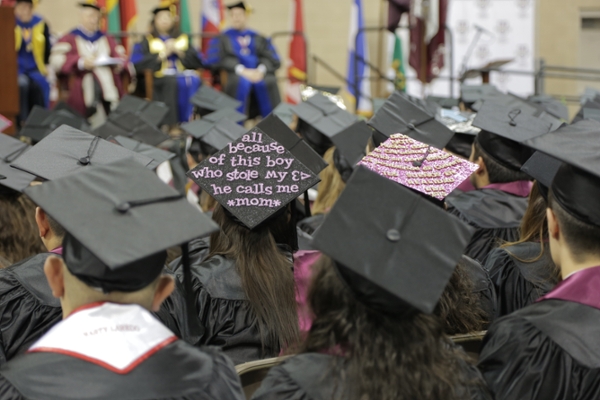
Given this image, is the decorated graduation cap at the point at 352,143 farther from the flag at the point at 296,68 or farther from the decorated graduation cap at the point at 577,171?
the flag at the point at 296,68

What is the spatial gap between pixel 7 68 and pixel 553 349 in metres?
5.89

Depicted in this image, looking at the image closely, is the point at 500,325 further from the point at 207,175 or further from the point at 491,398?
the point at 207,175

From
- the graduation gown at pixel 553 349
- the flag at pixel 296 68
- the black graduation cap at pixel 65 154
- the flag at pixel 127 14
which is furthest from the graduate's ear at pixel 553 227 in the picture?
the flag at pixel 127 14

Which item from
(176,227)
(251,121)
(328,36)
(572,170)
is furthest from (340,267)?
(328,36)

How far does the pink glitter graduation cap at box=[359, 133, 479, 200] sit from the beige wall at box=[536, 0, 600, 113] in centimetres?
1057

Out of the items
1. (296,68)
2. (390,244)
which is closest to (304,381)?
(390,244)

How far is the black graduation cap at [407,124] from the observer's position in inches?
134

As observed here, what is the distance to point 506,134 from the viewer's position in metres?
3.28

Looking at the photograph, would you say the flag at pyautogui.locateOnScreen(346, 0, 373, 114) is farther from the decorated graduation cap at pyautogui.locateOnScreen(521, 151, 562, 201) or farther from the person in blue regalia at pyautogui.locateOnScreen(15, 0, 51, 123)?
the decorated graduation cap at pyautogui.locateOnScreen(521, 151, 562, 201)

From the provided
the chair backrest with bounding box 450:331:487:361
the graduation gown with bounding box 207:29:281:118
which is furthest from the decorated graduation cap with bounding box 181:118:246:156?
the graduation gown with bounding box 207:29:281:118

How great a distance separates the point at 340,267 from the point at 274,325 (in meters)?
0.79

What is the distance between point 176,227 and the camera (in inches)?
60.1

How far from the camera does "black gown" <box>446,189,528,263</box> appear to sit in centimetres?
313

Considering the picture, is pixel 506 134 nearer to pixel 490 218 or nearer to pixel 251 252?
pixel 490 218
